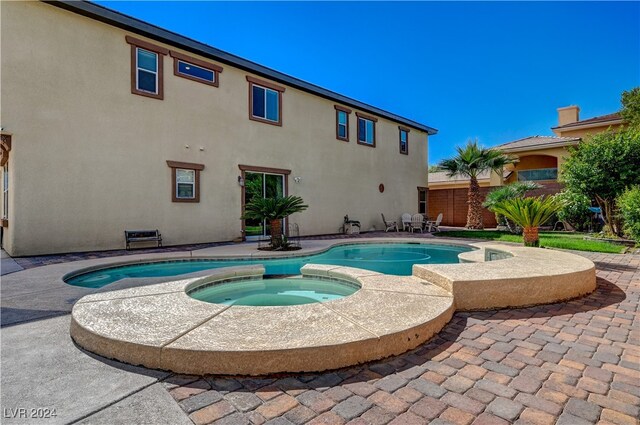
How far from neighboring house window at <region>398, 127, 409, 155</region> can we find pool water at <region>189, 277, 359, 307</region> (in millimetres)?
15603

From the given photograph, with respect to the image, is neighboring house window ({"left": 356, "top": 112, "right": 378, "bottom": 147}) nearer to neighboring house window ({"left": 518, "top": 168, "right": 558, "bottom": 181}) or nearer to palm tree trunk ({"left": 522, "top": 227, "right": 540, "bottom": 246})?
palm tree trunk ({"left": 522, "top": 227, "right": 540, "bottom": 246})

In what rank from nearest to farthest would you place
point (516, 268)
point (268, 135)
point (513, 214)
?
point (516, 268) → point (513, 214) → point (268, 135)

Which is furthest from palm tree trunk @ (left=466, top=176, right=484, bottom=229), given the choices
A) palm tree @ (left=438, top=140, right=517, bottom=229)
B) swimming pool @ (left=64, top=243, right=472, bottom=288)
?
swimming pool @ (left=64, top=243, right=472, bottom=288)

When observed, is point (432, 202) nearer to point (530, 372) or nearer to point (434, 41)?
point (434, 41)

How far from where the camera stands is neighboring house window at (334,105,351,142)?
53.9 ft

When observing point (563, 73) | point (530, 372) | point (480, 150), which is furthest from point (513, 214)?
point (563, 73)

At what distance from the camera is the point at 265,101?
44.5ft

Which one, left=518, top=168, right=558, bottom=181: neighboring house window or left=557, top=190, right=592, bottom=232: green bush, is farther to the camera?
left=518, top=168, right=558, bottom=181: neighboring house window

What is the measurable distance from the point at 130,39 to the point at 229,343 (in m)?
11.2

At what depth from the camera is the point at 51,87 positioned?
902cm

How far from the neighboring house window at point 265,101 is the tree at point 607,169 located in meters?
12.1

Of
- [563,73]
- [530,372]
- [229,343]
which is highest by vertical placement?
[563,73]

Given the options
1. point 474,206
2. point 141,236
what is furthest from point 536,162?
point 141,236

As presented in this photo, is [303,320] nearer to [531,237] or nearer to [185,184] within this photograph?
[531,237]
